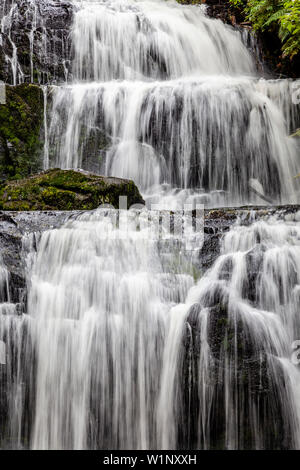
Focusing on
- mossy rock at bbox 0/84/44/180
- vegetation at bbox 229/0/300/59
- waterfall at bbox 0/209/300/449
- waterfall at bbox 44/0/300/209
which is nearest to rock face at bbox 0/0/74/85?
waterfall at bbox 44/0/300/209

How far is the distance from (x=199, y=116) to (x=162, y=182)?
1675mm

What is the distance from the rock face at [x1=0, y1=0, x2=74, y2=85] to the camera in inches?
420

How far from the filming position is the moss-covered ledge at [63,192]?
252 inches

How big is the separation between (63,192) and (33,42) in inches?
252

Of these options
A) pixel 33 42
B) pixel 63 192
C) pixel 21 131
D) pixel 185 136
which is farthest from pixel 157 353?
pixel 33 42

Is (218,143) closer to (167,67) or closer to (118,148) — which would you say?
(118,148)

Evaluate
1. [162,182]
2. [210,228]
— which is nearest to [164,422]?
[210,228]

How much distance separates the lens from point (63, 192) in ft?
21.4

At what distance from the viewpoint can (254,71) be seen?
40.3 feet

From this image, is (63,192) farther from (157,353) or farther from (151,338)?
(157,353)

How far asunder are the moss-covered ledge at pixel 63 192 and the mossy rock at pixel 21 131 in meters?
1.81

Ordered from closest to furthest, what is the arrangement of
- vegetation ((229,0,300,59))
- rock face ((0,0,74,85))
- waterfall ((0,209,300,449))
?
waterfall ((0,209,300,449)) → vegetation ((229,0,300,59)) → rock face ((0,0,74,85))

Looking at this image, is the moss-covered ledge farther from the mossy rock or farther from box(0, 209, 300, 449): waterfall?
the mossy rock

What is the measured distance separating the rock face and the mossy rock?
6.40ft
